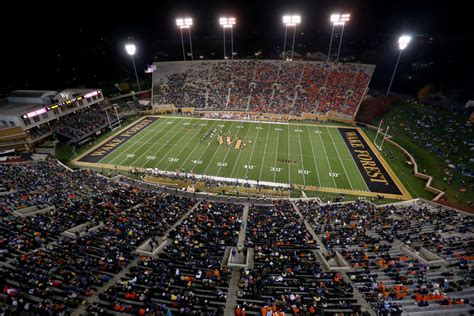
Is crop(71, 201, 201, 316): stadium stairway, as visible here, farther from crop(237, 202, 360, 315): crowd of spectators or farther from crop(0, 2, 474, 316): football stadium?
crop(237, 202, 360, 315): crowd of spectators

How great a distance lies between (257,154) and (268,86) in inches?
1038

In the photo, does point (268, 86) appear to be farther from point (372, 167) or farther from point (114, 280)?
point (114, 280)

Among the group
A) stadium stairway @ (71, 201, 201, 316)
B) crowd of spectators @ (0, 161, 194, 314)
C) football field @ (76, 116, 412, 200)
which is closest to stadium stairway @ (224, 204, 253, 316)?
stadium stairway @ (71, 201, 201, 316)

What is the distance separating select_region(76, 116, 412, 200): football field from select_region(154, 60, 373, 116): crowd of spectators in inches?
280

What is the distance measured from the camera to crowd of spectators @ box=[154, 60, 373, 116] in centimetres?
5141

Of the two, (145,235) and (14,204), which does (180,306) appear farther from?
(14,204)

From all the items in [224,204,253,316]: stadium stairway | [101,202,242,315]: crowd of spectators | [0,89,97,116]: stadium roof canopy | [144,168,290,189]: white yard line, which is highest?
[0,89,97,116]: stadium roof canopy

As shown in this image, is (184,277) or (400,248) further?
(400,248)

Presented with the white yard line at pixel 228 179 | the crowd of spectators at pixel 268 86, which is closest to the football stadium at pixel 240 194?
the white yard line at pixel 228 179

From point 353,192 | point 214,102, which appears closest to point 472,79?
point 353,192

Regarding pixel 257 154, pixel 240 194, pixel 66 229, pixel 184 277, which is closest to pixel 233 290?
pixel 184 277

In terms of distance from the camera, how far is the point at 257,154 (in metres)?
36.7

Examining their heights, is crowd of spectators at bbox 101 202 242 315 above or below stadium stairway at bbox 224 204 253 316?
above

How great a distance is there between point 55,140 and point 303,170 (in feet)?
134
